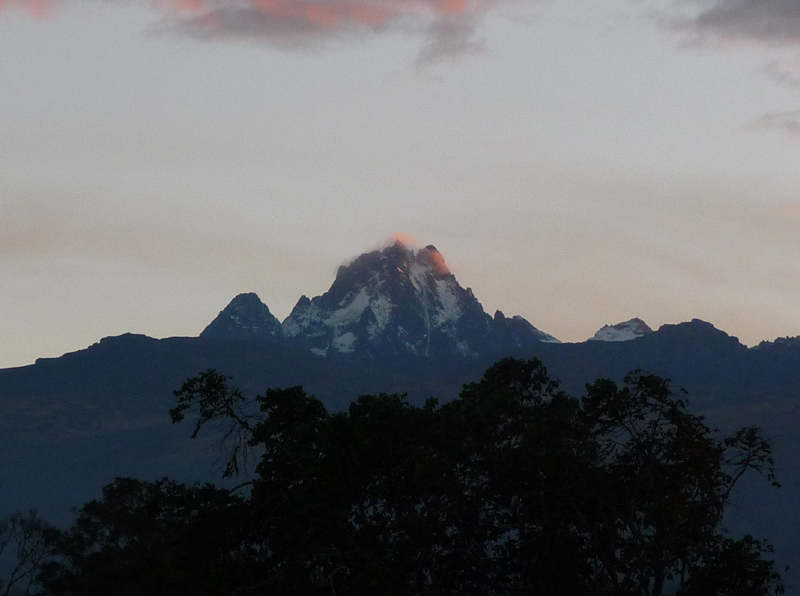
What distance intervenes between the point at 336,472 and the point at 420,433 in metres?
3.77

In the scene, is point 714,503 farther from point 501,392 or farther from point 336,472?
point 336,472

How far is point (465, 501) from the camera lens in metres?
50.7

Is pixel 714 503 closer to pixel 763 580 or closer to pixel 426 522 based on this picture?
pixel 763 580

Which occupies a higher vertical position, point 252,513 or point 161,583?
point 252,513

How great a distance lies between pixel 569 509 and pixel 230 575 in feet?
44.4

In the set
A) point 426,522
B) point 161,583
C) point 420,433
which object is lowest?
point 161,583

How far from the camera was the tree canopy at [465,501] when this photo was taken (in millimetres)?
48469

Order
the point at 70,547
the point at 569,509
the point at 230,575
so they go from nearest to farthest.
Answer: the point at 230,575 < the point at 569,509 < the point at 70,547

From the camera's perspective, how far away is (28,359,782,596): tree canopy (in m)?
48.5

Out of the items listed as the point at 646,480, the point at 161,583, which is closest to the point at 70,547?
the point at 161,583

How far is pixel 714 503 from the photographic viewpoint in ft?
161

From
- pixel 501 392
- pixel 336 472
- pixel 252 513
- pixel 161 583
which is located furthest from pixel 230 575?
pixel 161 583

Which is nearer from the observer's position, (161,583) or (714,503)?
(714,503)

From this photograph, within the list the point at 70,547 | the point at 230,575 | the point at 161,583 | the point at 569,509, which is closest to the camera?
the point at 230,575
